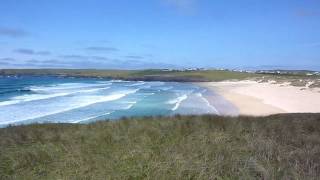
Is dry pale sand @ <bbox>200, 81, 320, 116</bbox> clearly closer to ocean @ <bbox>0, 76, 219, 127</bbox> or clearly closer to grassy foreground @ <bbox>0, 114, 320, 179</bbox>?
ocean @ <bbox>0, 76, 219, 127</bbox>

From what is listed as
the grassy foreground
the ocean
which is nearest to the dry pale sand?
the ocean

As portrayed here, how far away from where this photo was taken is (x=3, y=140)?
8.02 metres

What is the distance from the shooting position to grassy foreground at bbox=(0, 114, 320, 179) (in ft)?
19.3

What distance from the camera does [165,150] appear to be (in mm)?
6754

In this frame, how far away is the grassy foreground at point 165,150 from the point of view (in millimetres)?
5891

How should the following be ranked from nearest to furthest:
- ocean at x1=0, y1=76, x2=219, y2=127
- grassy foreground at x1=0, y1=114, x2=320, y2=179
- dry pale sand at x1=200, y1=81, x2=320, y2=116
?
grassy foreground at x1=0, y1=114, x2=320, y2=179 → ocean at x1=0, y1=76, x2=219, y2=127 → dry pale sand at x1=200, y1=81, x2=320, y2=116

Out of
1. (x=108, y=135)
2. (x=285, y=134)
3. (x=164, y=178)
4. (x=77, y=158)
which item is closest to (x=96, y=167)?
(x=77, y=158)

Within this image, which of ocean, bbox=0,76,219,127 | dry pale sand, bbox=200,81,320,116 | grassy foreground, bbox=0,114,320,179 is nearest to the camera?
grassy foreground, bbox=0,114,320,179

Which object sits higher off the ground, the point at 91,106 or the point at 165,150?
the point at 165,150

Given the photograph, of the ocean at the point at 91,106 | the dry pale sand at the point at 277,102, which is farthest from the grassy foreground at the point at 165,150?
the dry pale sand at the point at 277,102

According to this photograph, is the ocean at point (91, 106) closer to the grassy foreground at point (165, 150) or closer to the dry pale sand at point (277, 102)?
the dry pale sand at point (277, 102)

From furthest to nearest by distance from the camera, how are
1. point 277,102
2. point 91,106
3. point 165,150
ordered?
1. point 277,102
2. point 91,106
3. point 165,150

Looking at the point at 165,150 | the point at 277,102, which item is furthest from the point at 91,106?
the point at 165,150

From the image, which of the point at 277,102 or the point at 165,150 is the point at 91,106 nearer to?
the point at 277,102
